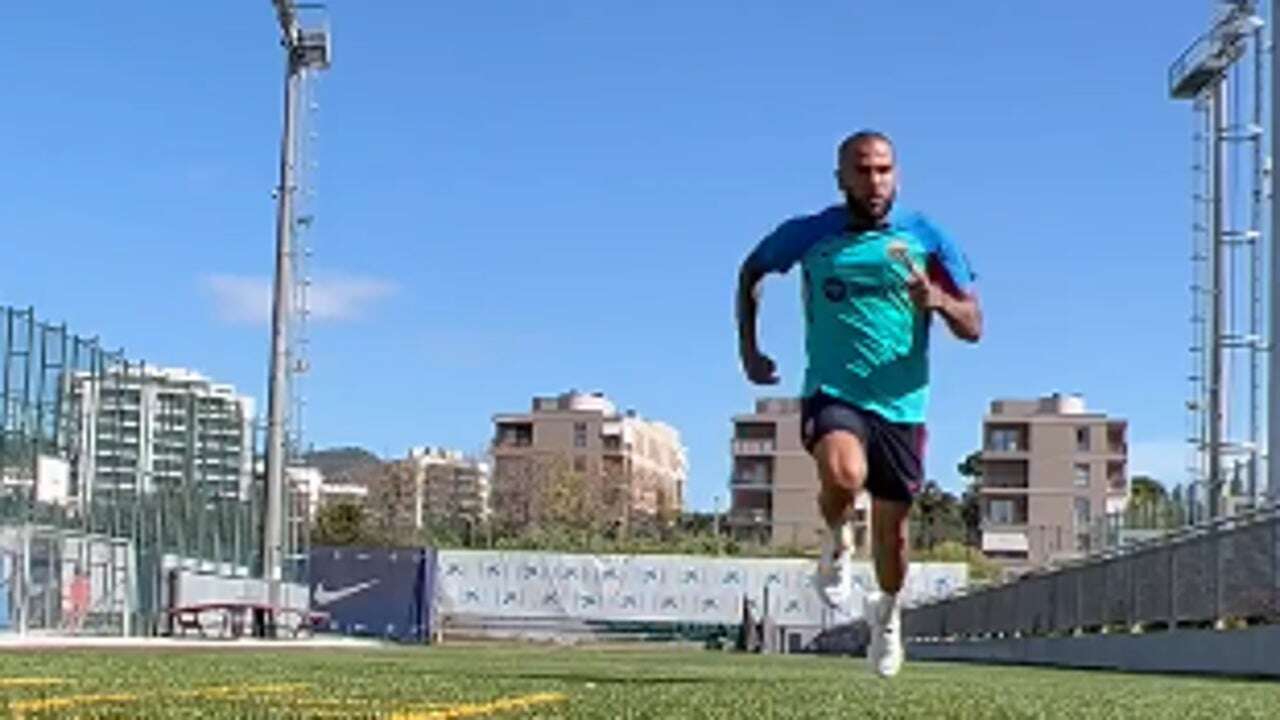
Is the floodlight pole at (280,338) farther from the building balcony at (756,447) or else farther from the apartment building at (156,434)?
the building balcony at (756,447)

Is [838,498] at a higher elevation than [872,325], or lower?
lower

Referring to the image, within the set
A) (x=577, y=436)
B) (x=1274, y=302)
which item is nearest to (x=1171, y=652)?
(x=1274, y=302)

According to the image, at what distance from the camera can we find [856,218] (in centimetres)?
745

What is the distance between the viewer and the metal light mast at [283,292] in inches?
1708

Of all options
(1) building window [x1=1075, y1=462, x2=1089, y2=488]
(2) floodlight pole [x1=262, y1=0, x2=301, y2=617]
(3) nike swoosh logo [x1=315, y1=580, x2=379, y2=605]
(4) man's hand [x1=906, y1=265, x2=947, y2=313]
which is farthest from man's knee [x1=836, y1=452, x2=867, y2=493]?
(1) building window [x1=1075, y1=462, x2=1089, y2=488]

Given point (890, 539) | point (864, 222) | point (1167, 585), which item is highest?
point (864, 222)

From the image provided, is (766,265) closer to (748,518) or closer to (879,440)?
(879,440)

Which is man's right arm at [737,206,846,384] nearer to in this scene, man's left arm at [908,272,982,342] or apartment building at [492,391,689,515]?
man's left arm at [908,272,982,342]

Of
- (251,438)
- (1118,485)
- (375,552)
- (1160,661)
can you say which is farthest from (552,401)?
(1160,661)

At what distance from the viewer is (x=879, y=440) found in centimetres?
713

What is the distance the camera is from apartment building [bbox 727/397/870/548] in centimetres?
14738

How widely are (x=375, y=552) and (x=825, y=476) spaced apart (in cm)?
5496

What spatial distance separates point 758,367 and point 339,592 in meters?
54.2

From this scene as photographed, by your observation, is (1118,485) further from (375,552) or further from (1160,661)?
(1160,661)
